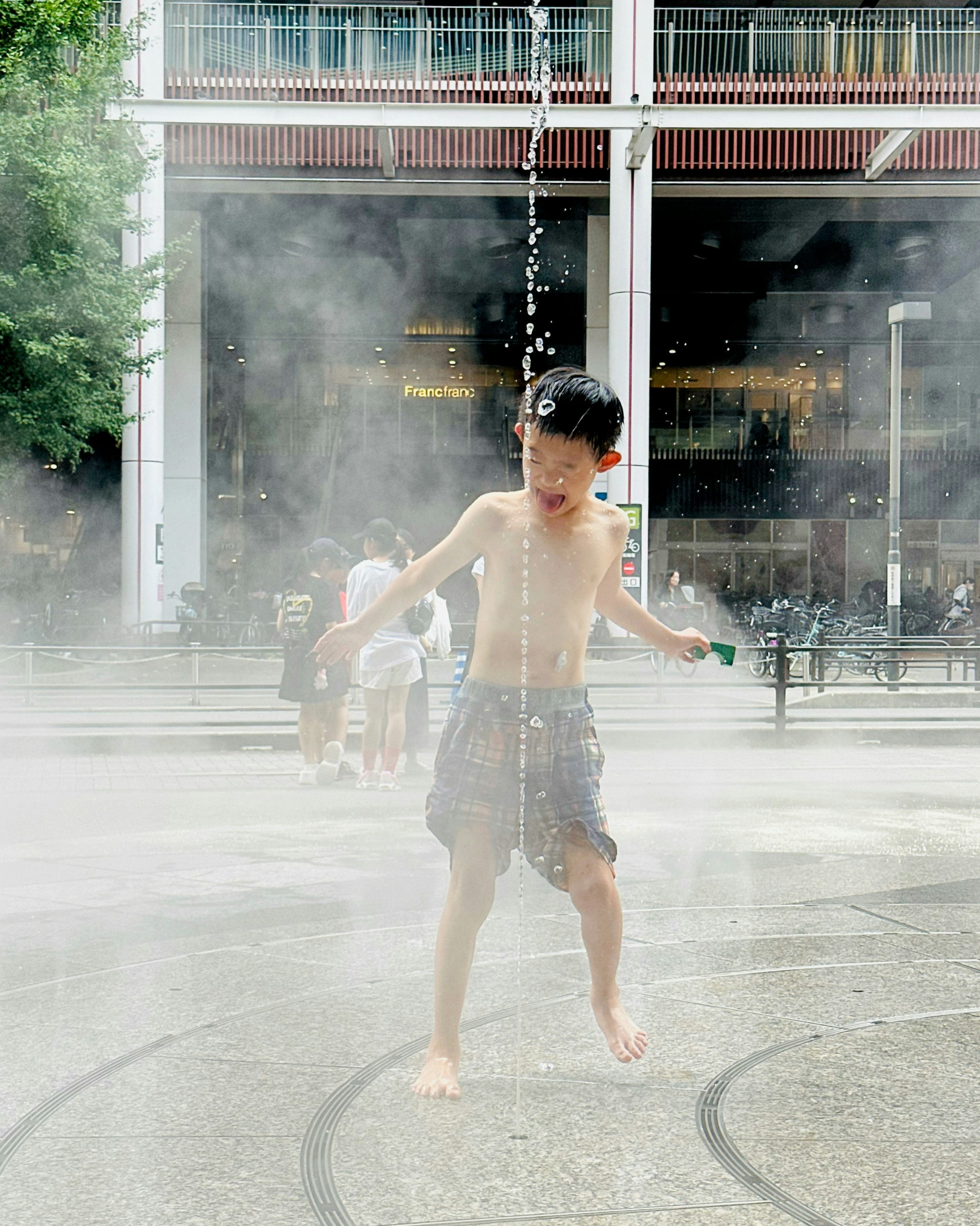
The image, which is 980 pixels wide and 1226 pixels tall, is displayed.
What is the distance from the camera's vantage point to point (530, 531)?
8.02ft

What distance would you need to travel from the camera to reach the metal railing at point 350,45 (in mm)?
16406

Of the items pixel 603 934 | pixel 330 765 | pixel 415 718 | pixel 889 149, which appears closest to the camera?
pixel 603 934

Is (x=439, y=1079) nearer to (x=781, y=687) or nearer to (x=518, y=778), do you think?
(x=518, y=778)

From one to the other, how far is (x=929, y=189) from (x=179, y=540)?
11156mm

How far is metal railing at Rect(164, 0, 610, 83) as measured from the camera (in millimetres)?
16406

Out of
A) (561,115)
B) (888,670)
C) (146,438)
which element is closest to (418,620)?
(888,670)

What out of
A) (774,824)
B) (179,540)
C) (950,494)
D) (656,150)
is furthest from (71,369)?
(950,494)

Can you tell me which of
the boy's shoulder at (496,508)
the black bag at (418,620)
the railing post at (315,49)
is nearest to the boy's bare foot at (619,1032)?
the boy's shoulder at (496,508)

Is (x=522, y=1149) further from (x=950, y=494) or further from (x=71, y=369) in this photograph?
(x=950, y=494)

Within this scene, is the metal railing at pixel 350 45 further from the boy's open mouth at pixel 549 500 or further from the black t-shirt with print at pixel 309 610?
the boy's open mouth at pixel 549 500

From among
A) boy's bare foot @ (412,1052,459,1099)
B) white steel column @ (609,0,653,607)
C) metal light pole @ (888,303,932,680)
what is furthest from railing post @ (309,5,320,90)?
boy's bare foot @ (412,1052,459,1099)

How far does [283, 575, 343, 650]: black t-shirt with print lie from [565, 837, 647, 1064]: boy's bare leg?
4.58m

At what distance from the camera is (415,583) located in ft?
8.13

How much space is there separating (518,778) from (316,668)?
4.70 m
